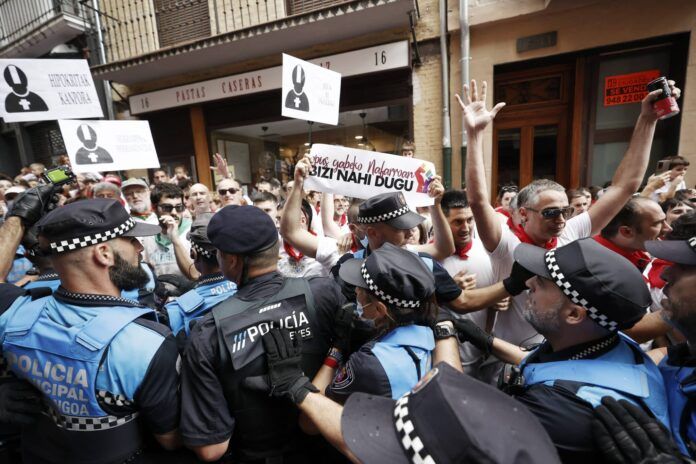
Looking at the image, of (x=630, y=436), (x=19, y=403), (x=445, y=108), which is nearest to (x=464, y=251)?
(x=630, y=436)

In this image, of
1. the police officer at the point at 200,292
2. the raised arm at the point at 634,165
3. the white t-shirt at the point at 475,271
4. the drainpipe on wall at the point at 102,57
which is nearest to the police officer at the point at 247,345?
the police officer at the point at 200,292

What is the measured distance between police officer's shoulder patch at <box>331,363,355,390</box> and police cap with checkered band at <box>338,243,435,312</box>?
0.34m

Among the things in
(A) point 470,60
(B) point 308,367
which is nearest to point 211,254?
(B) point 308,367

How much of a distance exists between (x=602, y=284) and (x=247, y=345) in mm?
1434

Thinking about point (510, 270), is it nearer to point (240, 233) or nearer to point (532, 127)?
point (240, 233)

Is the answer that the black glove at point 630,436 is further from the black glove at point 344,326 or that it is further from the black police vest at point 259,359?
the black police vest at point 259,359

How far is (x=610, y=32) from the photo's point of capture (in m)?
5.83

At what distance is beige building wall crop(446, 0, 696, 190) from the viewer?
550 cm

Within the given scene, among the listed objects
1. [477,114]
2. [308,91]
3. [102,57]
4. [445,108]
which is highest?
[102,57]

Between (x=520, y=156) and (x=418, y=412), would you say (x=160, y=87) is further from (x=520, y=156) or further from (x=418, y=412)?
(x=418, y=412)

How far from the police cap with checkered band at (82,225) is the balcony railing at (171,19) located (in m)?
7.93

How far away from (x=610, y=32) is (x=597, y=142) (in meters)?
1.90

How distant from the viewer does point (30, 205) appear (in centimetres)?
204

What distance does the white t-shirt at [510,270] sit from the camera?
7.61ft
